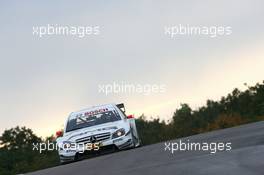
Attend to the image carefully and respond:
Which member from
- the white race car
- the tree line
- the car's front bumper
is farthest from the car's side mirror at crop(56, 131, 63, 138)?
the tree line

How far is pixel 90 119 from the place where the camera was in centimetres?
2145

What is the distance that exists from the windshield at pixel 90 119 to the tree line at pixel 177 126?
874 centimetres

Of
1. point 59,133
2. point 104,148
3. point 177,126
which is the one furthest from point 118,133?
point 177,126

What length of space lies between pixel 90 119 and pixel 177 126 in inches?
739

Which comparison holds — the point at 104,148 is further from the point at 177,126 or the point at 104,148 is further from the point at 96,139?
the point at 177,126

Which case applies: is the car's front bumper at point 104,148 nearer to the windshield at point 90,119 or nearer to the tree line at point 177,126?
the windshield at point 90,119

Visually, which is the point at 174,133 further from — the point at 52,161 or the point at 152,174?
the point at 152,174

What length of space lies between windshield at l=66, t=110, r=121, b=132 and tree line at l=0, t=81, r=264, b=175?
8738 mm

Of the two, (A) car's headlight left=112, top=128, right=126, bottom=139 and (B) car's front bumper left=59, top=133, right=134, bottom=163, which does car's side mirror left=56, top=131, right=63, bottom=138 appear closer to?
(B) car's front bumper left=59, top=133, right=134, bottom=163

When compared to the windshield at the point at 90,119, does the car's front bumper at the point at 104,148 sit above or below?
below

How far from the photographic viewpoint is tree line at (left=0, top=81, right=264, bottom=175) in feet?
118

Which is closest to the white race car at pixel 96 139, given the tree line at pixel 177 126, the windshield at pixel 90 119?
the windshield at pixel 90 119

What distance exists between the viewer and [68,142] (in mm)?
→ 19969

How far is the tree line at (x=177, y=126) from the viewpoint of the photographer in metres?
35.9
